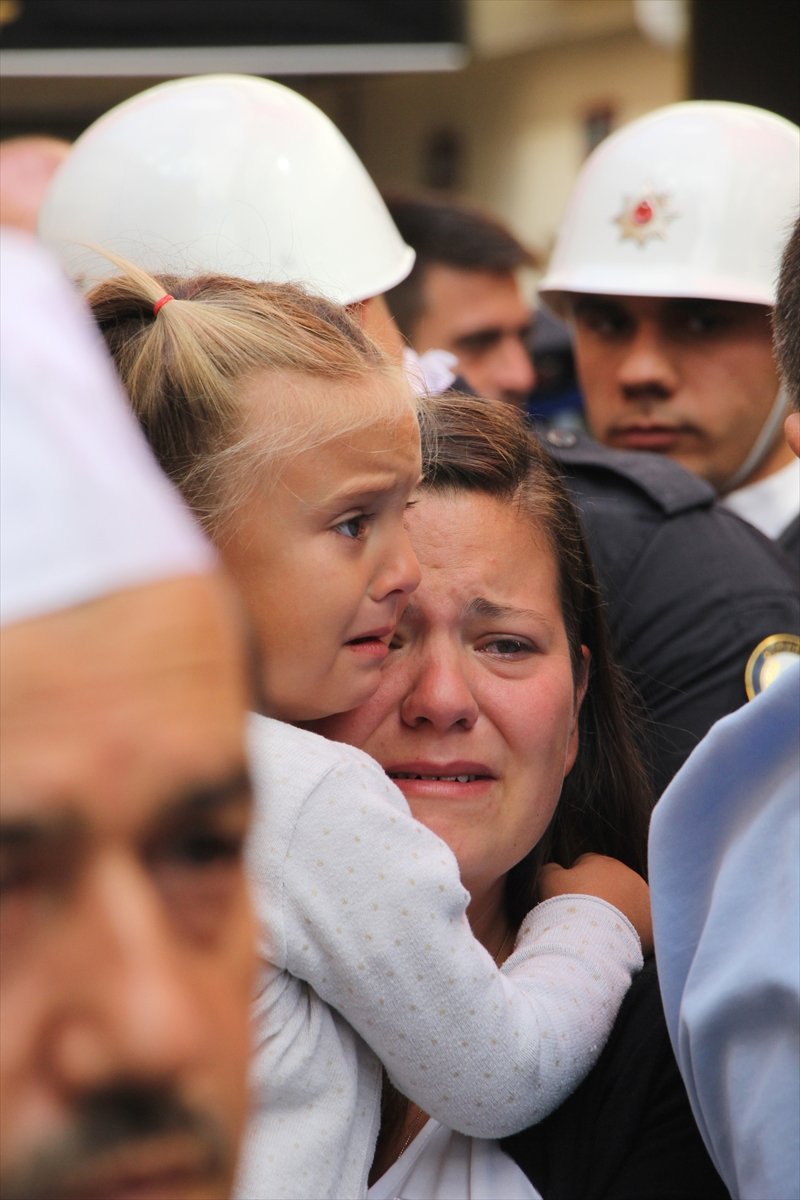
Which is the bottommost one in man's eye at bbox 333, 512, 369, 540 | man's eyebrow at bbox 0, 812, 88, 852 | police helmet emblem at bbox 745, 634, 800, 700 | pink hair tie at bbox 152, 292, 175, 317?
police helmet emblem at bbox 745, 634, 800, 700

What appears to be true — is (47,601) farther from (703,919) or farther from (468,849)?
(468,849)

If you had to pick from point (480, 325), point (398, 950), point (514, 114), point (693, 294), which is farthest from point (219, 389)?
point (514, 114)

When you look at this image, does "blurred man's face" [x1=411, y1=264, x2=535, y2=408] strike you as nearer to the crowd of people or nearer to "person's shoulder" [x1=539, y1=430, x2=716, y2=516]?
the crowd of people

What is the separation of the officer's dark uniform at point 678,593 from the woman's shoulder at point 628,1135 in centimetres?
85

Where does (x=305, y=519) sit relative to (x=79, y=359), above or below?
below

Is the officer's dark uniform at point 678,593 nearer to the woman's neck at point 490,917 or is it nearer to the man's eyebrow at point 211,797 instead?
the woman's neck at point 490,917

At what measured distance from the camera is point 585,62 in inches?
350

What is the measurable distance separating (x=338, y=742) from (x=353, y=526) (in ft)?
0.71

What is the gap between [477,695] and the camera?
1930 millimetres

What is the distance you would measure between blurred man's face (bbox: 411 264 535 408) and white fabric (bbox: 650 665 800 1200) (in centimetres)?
356

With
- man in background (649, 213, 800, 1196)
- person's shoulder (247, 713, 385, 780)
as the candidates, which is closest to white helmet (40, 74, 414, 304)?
person's shoulder (247, 713, 385, 780)

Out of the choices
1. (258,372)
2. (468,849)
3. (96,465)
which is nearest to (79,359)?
(96,465)

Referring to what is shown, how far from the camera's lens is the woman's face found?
188 centimetres

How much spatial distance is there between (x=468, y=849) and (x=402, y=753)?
0.42 ft
